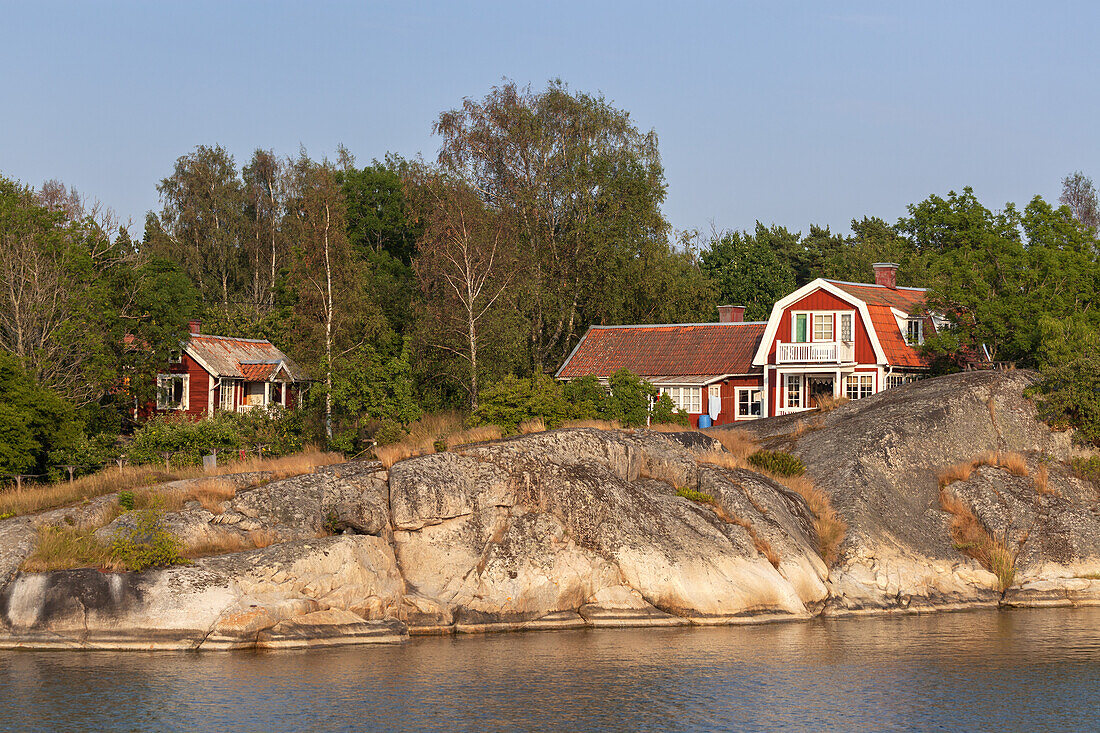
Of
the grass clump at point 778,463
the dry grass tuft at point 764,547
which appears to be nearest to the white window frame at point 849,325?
the grass clump at point 778,463

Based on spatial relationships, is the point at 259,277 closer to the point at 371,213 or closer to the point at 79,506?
the point at 371,213

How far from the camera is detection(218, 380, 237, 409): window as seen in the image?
6047 cm

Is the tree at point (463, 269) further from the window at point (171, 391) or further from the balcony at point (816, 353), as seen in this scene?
the balcony at point (816, 353)

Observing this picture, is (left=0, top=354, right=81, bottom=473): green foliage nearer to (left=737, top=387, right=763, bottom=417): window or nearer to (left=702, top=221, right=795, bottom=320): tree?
(left=737, top=387, right=763, bottom=417): window

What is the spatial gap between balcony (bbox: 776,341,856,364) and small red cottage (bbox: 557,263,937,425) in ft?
0.15

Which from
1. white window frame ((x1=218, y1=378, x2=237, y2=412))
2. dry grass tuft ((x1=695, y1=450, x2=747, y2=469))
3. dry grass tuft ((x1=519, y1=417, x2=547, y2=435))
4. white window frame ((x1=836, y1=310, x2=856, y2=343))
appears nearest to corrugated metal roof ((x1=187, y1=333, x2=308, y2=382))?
white window frame ((x1=218, y1=378, x2=237, y2=412))

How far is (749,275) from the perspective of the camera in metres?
83.0

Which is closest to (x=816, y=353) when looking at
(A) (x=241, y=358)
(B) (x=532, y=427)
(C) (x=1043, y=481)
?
(C) (x=1043, y=481)

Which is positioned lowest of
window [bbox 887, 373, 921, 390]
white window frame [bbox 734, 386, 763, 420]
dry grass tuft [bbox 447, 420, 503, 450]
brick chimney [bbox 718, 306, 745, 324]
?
dry grass tuft [bbox 447, 420, 503, 450]

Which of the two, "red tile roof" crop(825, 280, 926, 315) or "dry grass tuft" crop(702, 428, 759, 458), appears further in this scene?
"red tile roof" crop(825, 280, 926, 315)

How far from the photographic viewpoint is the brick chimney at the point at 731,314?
62312 mm

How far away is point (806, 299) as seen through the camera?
180 feet

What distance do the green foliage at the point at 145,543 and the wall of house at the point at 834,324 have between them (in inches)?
1297

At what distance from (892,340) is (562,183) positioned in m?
19.8
